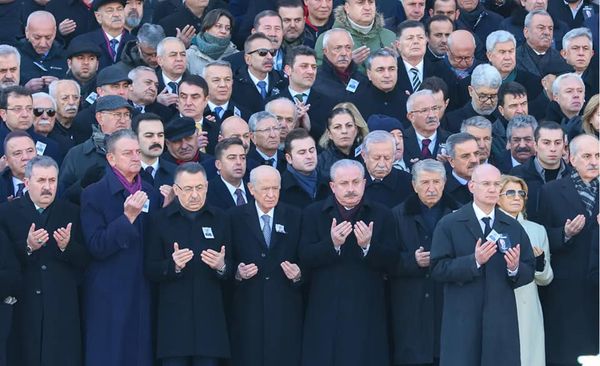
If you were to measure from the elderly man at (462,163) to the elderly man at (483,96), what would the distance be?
1.53 meters

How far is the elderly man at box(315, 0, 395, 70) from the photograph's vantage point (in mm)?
19297

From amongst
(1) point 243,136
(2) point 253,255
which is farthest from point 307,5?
(2) point 253,255

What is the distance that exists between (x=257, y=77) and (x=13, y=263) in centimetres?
413

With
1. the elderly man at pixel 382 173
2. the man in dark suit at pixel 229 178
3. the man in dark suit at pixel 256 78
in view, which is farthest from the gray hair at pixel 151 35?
the elderly man at pixel 382 173

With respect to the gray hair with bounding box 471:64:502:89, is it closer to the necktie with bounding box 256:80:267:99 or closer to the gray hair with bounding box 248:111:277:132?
the necktie with bounding box 256:80:267:99

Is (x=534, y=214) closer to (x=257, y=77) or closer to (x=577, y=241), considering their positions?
(x=577, y=241)

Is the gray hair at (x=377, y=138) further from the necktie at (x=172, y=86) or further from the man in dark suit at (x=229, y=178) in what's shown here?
the necktie at (x=172, y=86)

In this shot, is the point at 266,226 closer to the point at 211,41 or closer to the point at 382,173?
the point at 382,173

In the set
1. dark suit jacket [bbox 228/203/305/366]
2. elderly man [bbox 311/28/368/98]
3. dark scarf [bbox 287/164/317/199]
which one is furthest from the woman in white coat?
elderly man [bbox 311/28/368/98]

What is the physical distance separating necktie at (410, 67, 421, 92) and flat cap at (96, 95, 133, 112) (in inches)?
131

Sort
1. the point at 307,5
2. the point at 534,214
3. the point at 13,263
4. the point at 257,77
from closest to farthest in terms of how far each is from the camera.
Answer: the point at 13,263 < the point at 534,214 < the point at 257,77 < the point at 307,5

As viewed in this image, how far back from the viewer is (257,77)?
60.8 ft

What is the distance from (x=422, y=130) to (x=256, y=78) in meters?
1.98

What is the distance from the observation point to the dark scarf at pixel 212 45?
19.1 metres
